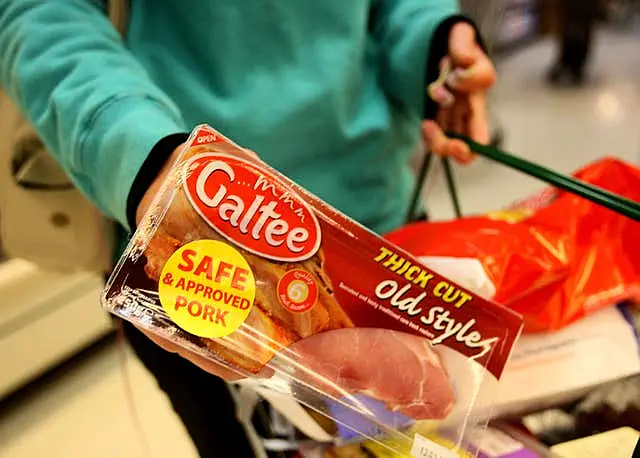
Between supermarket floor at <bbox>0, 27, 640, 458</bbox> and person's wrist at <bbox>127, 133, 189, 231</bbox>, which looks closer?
person's wrist at <bbox>127, 133, 189, 231</bbox>

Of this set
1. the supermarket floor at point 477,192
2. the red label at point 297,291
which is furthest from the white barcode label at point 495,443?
the supermarket floor at point 477,192

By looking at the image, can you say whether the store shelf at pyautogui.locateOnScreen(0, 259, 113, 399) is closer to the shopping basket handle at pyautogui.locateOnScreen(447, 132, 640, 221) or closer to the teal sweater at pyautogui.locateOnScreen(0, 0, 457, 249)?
the teal sweater at pyautogui.locateOnScreen(0, 0, 457, 249)

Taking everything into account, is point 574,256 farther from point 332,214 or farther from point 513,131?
point 513,131

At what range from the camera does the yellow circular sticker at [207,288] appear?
1.29 feet

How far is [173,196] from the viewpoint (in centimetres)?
40

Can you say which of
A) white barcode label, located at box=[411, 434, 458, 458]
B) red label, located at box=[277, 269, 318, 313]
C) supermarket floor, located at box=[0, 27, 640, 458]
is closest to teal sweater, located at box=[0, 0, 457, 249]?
red label, located at box=[277, 269, 318, 313]

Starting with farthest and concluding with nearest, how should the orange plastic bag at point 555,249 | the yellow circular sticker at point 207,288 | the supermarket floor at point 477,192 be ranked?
the supermarket floor at point 477,192, the orange plastic bag at point 555,249, the yellow circular sticker at point 207,288

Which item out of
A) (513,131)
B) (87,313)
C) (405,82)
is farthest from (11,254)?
(513,131)

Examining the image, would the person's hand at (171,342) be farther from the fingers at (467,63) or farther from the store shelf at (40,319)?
the store shelf at (40,319)

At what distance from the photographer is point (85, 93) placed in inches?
19.0

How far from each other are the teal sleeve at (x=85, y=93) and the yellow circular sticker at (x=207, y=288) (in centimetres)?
8

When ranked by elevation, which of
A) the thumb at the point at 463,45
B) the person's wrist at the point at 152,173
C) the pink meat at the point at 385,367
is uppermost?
the thumb at the point at 463,45

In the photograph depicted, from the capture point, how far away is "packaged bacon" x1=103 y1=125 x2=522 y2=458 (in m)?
0.39

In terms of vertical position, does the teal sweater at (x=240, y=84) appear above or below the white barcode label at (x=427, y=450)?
above
